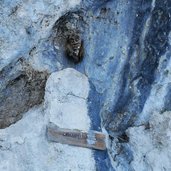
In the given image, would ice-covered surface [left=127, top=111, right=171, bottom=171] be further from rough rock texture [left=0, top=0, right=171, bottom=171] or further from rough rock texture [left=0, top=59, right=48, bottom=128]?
rough rock texture [left=0, top=59, right=48, bottom=128]

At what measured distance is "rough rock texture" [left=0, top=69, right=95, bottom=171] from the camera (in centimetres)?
178

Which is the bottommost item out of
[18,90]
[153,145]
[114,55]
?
[153,145]

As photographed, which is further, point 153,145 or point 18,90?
point 153,145

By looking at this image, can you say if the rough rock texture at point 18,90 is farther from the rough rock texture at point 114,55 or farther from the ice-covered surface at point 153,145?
the ice-covered surface at point 153,145

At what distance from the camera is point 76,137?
1805 mm

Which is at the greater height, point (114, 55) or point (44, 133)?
point (114, 55)

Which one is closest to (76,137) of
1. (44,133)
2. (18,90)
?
(44,133)

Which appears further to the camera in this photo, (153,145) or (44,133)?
(153,145)

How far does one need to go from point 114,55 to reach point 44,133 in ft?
1.23

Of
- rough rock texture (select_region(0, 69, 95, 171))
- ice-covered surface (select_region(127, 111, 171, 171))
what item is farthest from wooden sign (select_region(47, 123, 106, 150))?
ice-covered surface (select_region(127, 111, 171, 171))

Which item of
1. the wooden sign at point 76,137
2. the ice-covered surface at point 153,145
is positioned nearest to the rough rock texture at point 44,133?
the wooden sign at point 76,137

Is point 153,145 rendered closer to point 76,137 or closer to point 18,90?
point 76,137

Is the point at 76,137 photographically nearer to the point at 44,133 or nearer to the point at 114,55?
the point at 44,133

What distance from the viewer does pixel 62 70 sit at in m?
1.82
